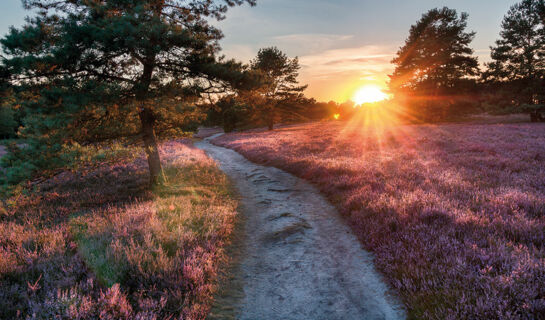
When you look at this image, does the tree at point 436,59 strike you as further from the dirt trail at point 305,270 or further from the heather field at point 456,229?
the dirt trail at point 305,270

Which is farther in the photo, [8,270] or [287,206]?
[287,206]

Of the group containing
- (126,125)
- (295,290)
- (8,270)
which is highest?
(126,125)

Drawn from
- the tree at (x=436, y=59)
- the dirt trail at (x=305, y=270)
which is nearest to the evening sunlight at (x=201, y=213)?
the dirt trail at (x=305, y=270)

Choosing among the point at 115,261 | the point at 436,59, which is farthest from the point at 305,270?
the point at 436,59

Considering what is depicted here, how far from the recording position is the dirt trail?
347 cm

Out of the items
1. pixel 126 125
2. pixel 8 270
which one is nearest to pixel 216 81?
pixel 126 125

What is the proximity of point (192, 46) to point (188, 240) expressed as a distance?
19.0 ft

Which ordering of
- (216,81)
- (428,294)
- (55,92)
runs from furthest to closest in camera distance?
1. (216,81)
2. (55,92)
3. (428,294)

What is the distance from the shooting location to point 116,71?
24.0ft

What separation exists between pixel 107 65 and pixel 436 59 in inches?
1737

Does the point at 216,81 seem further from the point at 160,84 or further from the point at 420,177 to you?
the point at 420,177

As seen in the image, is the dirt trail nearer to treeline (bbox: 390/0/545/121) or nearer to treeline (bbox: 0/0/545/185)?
treeline (bbox: 0/0/545/185)

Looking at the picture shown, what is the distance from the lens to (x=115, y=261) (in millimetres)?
3826

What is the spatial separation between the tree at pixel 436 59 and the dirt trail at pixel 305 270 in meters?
40.9
